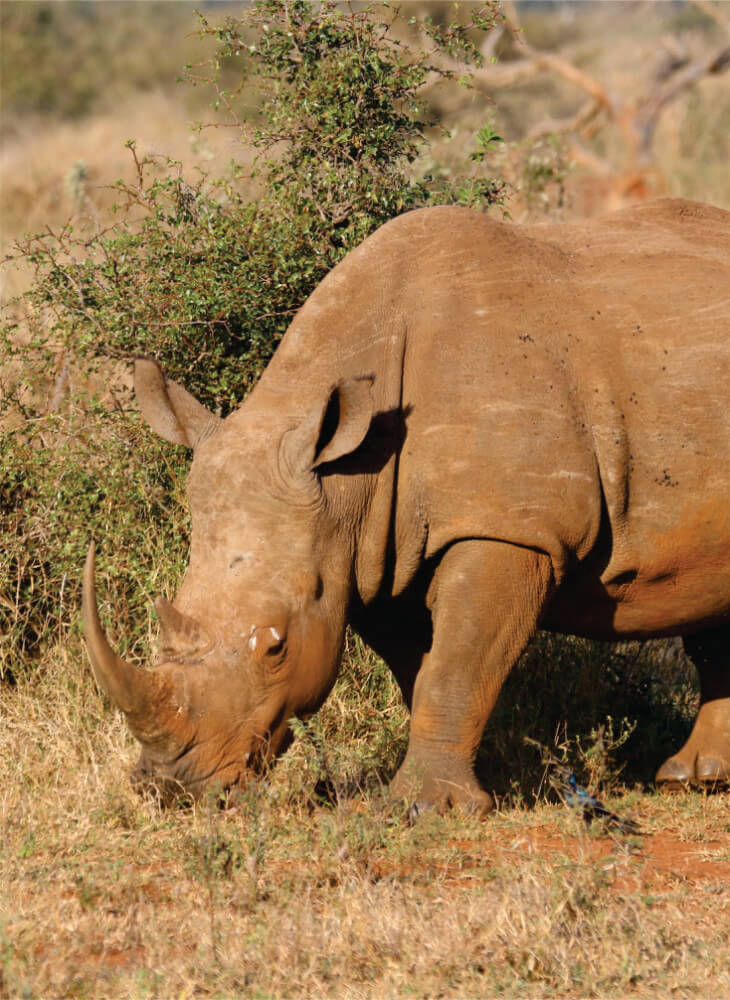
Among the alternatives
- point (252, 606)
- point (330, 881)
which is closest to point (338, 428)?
point (252, 606)

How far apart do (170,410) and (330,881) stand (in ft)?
6.48

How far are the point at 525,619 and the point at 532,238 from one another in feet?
5.58

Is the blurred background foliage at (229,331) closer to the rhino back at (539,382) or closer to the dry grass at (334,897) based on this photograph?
the dry grass at (334,897)

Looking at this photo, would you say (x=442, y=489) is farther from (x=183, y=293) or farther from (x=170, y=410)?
(x=183, y=293)

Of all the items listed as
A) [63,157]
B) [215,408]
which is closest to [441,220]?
[215,408]

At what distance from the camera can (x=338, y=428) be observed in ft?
18.0

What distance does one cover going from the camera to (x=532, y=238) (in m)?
6.34

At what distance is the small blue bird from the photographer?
227 inches

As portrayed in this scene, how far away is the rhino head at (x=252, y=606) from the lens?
538 cm

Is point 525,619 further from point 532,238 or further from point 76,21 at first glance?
point 76,21

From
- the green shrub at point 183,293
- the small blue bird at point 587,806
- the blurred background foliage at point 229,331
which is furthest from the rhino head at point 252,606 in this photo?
the green shrub at point 183,293

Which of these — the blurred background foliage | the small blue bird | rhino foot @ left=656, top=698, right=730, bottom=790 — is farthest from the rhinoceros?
the blurred background foliage

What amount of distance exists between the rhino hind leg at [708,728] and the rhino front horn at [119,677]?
273 centimetres

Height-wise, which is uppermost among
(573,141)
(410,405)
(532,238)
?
(532,238)
